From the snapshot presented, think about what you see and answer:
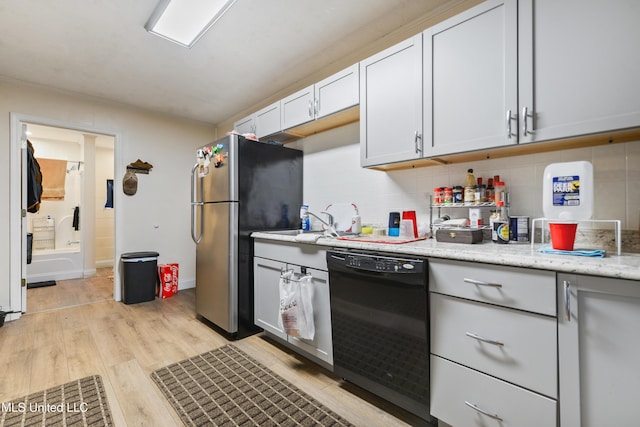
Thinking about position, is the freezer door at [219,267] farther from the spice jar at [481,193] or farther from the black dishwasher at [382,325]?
the spice jar at [481,193]

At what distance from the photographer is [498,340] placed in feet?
3.85

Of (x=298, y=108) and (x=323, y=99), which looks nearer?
(x=323, y=99)

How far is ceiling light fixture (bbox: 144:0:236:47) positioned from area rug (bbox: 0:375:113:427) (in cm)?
245

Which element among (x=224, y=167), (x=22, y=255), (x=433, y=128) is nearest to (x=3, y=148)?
(x=22, y=255)

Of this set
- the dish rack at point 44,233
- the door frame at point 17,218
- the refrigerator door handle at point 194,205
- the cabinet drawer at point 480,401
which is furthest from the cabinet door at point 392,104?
the dish rack at point 44,233

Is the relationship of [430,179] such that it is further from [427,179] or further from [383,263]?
[383,263]

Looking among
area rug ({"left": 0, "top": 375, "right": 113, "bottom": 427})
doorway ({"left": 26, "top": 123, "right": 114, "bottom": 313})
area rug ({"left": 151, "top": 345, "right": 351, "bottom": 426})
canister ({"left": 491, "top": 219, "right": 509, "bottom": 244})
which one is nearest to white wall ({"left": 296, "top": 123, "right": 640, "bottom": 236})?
canister ({"left": 491, "top": 219, "right": 509, "bottom": 244})

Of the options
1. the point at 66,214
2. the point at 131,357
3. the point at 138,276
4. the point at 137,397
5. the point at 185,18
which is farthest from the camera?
the point at 66,214

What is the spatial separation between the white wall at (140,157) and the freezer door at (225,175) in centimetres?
171

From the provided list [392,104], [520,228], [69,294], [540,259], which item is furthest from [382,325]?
[69,294]

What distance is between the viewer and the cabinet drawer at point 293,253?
1927 millimetres

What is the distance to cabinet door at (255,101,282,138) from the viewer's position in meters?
2.80

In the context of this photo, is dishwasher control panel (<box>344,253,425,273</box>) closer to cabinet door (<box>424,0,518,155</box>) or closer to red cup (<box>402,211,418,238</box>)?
red cup (<box>402,211,418,238</box>)

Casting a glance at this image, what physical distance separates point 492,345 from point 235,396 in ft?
4.60
